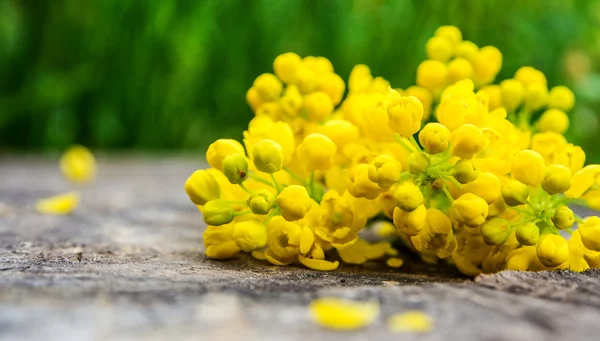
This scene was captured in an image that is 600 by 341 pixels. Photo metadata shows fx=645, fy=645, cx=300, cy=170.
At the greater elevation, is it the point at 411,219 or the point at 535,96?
the point at 535,96

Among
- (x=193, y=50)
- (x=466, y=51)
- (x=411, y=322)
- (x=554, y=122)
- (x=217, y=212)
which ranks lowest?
(x=411, y=322)

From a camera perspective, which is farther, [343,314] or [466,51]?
[466,51]

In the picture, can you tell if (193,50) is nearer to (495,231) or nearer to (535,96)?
(535,96)

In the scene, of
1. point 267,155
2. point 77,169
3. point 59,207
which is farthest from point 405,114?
point 77,169

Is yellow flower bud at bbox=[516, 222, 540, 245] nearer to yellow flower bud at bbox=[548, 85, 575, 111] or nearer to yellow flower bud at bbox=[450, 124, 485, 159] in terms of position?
yellow flower bud at bbox=[450, 124, 485, 159]

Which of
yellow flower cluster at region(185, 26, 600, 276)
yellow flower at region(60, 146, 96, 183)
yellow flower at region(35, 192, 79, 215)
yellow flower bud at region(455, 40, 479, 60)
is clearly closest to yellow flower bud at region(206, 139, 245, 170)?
yellow flower cluster at region(185, 26, 600, 276)

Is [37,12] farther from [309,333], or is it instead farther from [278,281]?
[309,333]

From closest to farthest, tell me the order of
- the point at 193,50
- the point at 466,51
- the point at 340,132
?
the point at 340,132 < the point at 466,51 < the point at 193,50

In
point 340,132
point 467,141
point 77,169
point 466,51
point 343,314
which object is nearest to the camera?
point 343,314
